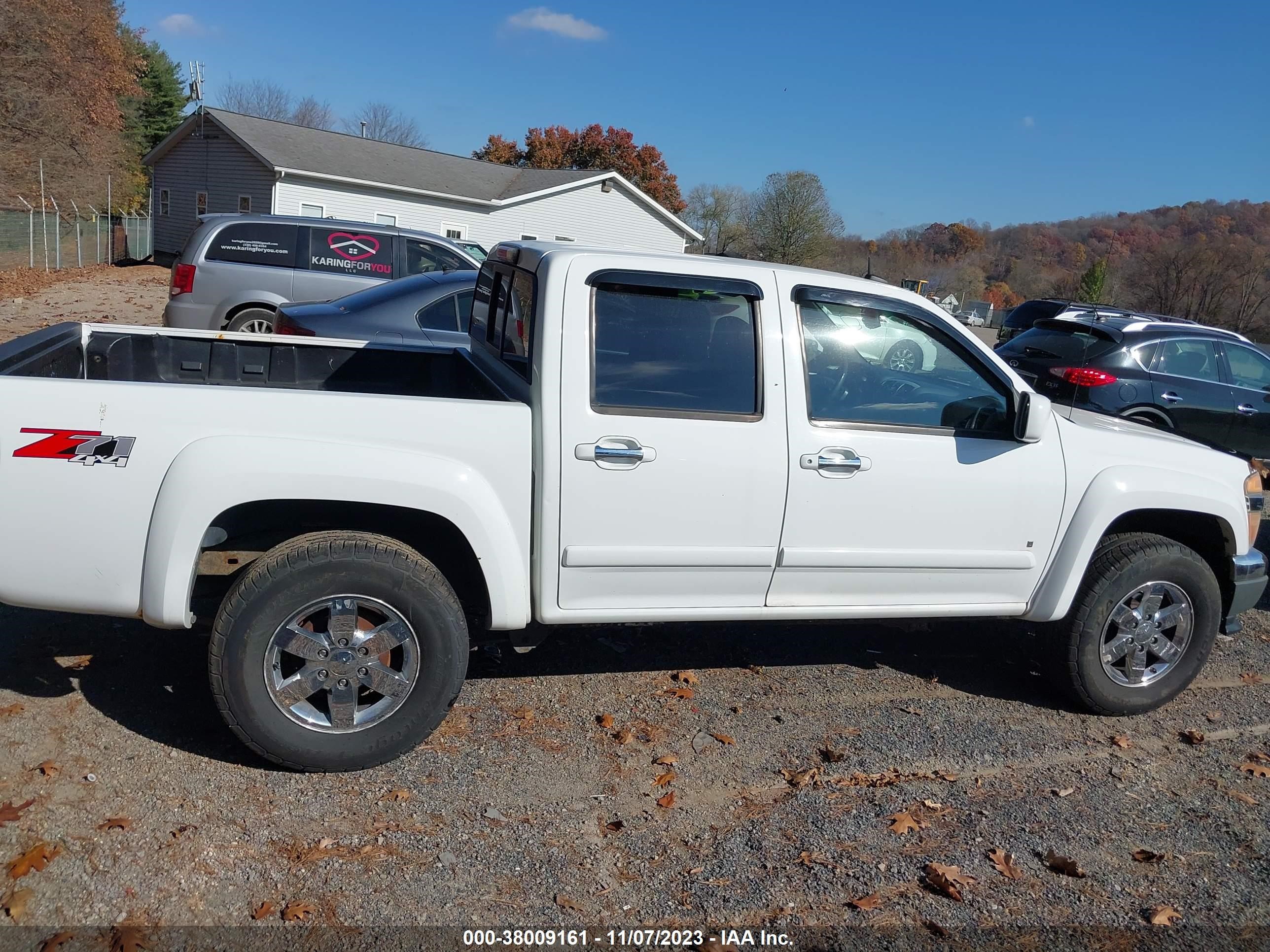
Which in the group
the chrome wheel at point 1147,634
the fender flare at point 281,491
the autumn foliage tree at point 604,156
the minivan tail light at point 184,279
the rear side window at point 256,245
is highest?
the autumn foliage tree at point 604,156

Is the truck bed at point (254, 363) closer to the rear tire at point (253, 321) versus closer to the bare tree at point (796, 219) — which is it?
the rear tire at point (253, 321)

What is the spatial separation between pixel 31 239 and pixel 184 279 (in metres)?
19.0

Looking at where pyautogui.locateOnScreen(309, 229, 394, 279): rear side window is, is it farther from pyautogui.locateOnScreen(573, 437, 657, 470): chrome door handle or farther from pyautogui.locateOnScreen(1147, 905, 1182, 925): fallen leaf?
pyautogui.locateOnScreen(1147, 905, 1182, 925): fallen leaf

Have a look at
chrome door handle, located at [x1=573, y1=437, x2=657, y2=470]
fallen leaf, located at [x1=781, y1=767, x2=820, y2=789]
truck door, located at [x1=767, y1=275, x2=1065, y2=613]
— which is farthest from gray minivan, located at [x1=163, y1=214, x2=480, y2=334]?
fallen leaf, located at [x1=781, y1=767, x2=820, y2=789]

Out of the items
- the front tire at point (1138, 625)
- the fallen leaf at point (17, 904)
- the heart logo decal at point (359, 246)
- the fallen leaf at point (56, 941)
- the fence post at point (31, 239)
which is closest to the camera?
the fallen leaf at point (56, 941)

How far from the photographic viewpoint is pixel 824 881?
3.46 metres

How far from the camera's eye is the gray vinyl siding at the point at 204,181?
30.3 metres

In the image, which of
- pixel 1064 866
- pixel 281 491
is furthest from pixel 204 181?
pixel 1064 866

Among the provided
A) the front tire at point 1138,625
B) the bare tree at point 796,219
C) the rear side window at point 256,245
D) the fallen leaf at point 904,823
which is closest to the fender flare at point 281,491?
→ the fallen leaf at point 904,823

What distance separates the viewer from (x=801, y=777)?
416 cm

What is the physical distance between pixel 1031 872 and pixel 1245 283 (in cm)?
3656

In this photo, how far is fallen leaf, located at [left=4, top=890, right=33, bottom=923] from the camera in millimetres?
2969

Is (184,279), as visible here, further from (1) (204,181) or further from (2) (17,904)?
(1) (204,181)

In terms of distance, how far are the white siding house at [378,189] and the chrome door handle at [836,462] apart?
2477cm
